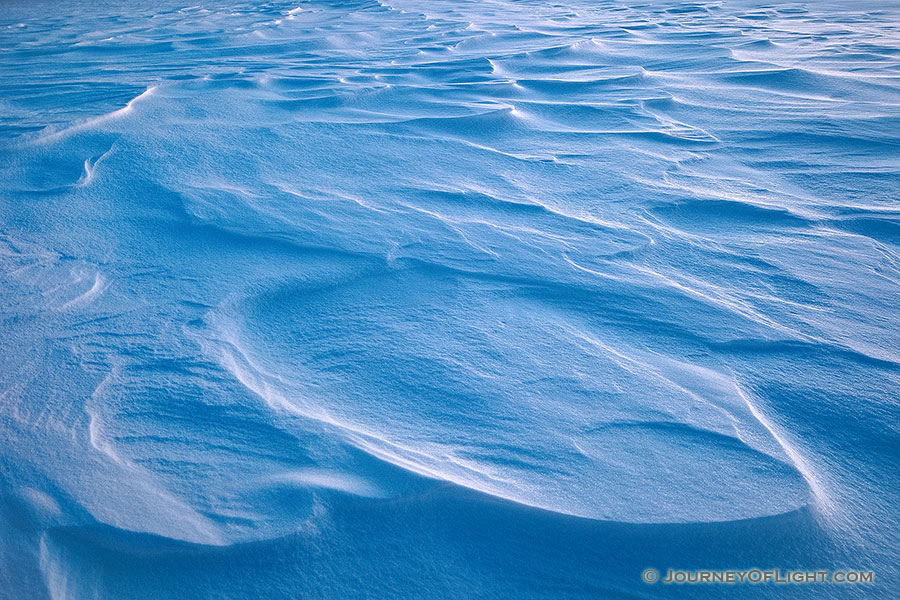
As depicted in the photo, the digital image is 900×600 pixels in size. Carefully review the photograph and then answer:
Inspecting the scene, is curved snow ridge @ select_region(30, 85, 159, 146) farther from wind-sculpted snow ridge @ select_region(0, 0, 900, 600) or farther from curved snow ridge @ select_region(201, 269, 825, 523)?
curved snow ridge @ select_region(201, 269, 825, 523)

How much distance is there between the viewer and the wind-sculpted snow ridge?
0.83m

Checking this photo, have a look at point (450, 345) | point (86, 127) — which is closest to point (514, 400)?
point (450, 345)

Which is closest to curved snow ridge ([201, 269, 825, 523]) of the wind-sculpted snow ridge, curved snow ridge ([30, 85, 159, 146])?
the wind-sculpted snow ridge

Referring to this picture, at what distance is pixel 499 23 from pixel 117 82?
2872 millimetres

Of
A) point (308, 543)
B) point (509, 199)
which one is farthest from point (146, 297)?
point (509, 199)

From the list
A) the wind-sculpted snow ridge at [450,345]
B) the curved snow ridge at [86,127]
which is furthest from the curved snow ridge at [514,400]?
the curved snow ridge at [86,127]

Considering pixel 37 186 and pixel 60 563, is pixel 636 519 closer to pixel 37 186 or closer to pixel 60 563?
pixel 60 563

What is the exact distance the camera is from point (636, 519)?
84 cm

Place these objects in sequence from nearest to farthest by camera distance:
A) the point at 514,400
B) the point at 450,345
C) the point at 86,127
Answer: the point at 514,400 → the point at 450,345 → the point at 86,127

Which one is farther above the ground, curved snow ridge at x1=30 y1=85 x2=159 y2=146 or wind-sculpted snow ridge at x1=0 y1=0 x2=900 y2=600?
curved snow ridge at x1=30 y1=85 x2=159 y2=146

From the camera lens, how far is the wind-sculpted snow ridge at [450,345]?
83cm

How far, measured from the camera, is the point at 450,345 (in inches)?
46.9

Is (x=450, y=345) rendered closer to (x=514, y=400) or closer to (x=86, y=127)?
(x=514, y=400)

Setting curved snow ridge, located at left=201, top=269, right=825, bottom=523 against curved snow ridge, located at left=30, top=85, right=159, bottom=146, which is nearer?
curved snow ridge, located at left=201, top=269, right=825, bottom=523
